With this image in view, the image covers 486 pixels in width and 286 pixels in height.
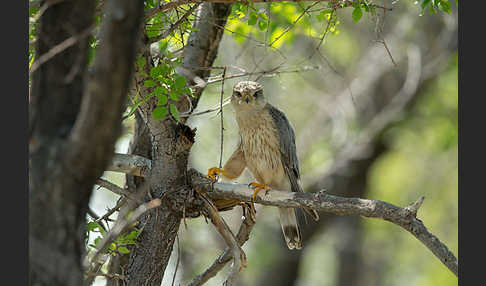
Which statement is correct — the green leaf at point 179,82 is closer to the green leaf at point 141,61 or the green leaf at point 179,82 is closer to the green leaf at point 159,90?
the green leaf at point 159,90

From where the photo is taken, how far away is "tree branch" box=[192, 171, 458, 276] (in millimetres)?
3421

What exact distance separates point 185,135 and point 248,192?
2.01 ft

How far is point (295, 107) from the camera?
15078 millimetres

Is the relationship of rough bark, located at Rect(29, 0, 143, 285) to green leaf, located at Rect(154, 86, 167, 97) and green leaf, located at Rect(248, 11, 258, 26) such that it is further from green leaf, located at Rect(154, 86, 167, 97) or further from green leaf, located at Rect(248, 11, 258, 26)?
green leaf, located at Rect(248, 11, 258, 26)

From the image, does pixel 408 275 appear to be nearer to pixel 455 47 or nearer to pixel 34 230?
pixel 455 47

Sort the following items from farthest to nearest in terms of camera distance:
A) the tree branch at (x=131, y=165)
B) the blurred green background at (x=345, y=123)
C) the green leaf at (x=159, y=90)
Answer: the blurred green background at (x=345, y=123) → the tree branch at (x=131, y=165) → the green leaf at (x=159, y=90)

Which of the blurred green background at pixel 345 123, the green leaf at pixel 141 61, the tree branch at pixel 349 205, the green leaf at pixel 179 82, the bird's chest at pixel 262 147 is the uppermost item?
the blurred green background at pixel 345 123

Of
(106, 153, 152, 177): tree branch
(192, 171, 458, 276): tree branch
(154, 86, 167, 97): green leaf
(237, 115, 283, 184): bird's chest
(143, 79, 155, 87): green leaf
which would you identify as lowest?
(192, 171, 458, 276): tree branch

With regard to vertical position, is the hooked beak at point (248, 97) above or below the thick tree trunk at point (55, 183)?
above

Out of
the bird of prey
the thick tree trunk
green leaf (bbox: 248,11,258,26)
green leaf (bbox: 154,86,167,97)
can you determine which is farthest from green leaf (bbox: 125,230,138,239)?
green leaf (bbox: 248,11,258,26)

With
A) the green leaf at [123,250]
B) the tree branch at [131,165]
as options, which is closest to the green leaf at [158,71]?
the tree branch at [131,165]

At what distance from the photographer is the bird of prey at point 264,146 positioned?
5.79 m

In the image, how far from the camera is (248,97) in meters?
5.77

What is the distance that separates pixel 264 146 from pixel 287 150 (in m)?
0.25
